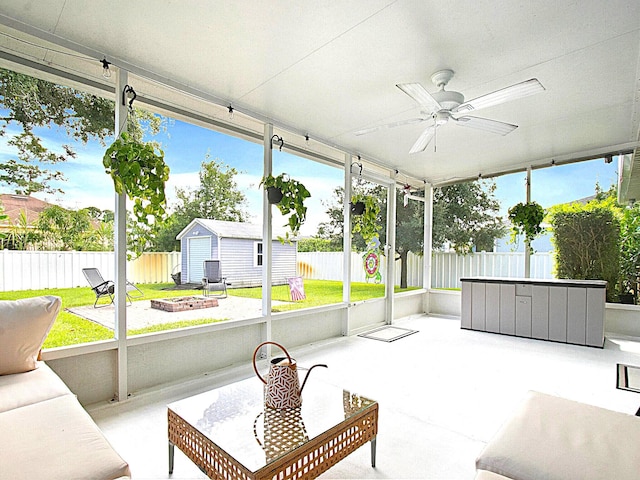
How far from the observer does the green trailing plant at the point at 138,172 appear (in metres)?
2.44

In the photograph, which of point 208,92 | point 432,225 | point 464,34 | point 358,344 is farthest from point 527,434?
point 432,225

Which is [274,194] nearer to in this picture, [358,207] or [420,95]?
[358,207]

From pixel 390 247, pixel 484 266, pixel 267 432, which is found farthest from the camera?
pixel 484 266

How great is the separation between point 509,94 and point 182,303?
3.19 meters

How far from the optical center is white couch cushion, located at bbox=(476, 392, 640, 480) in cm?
125

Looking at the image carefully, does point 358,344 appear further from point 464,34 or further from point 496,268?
point 464,34

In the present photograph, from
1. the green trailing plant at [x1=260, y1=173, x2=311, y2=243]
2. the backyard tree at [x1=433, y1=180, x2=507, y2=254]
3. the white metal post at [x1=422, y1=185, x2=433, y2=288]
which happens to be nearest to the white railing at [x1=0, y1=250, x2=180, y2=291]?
the green trailing plant at [x1=260, y1=173, x2=311, y2=243]

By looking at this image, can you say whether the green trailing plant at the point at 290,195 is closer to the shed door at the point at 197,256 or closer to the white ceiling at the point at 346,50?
the white ceiling at the point at 346,50

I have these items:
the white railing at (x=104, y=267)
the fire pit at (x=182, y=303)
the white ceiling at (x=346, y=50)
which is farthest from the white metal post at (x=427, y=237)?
the fire pit at (x=182, y=303)

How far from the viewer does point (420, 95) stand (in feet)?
8.43

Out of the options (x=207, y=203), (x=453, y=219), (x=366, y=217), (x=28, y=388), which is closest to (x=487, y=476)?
(x=28, y=388)

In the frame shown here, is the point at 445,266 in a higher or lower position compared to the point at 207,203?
lower

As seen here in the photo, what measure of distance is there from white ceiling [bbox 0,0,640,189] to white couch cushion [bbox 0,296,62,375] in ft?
5.63

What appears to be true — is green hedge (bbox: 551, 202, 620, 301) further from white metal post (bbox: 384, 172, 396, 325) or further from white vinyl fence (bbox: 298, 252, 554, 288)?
white metal post (bbox: 384, 172, 396, 325)
